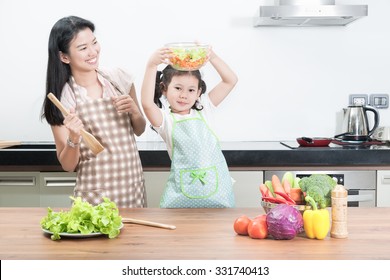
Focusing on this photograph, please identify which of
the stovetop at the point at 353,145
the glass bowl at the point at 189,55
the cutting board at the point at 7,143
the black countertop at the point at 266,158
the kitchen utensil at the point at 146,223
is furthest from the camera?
the cutting board at the point at 7,143

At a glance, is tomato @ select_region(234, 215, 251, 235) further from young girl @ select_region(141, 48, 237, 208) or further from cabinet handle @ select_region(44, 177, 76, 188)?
cabinet handle @ select_region(44, 177, 76, 188)

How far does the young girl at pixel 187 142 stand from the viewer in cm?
240

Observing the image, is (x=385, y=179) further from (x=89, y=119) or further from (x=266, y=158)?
(x=89, y=119)

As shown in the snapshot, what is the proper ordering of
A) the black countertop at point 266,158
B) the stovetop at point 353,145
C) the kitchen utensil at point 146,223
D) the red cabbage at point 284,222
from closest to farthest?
the red cabbage at point 284,222 → the kitchen utensil at point 146,223 → the black countertop at point 266,158 → the stovetop at point 353,145

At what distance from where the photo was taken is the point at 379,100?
3783 mm

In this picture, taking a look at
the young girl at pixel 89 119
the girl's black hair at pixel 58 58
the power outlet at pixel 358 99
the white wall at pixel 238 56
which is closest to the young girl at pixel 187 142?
the young girl at pixel 89 119

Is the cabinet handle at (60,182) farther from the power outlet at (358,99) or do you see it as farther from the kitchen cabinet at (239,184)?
the power outlet at (358,99)

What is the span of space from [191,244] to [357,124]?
7.18 ft

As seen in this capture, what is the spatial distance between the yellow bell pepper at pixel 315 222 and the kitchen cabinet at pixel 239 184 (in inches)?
56.5

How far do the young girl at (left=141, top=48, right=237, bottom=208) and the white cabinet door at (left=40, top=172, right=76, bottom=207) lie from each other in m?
0.88

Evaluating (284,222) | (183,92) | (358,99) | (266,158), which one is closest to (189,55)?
(183,92)

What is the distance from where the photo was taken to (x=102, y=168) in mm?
2553

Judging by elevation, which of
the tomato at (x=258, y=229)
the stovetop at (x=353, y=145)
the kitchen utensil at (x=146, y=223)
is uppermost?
the stovetop at (x=353, y=145)

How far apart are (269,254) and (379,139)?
7.32 ft
